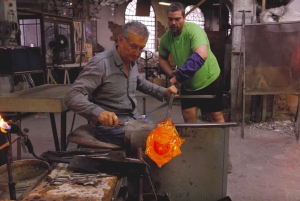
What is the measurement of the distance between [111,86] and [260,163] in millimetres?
2414

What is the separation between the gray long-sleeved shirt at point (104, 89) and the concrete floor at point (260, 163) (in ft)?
4.92

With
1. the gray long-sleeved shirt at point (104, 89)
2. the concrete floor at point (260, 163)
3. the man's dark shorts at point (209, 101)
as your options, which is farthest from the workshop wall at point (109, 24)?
the gray long-sleeved shirt at point (104, 89)

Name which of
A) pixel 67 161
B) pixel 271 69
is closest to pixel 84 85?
pixel 67 161

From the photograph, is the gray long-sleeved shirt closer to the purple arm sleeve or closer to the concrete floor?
the purple arm sleeve

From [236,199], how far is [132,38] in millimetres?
1913

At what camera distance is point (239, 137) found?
479cm

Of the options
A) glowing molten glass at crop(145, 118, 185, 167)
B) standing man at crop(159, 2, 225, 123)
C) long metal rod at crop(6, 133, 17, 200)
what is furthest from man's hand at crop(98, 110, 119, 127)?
standing man at crop(159, 2, 225, 123)

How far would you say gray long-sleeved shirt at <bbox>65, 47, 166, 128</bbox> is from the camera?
208 centimetres

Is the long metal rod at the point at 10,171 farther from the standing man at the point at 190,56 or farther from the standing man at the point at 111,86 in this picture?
the standing man at the point at 190,56

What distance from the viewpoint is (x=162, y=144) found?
1884 mm

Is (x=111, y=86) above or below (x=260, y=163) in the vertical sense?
above

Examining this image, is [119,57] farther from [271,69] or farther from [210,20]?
[210,20]

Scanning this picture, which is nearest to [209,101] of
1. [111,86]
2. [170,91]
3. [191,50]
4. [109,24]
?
[191,50]

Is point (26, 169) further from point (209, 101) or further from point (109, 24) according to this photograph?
point (109, 24)
